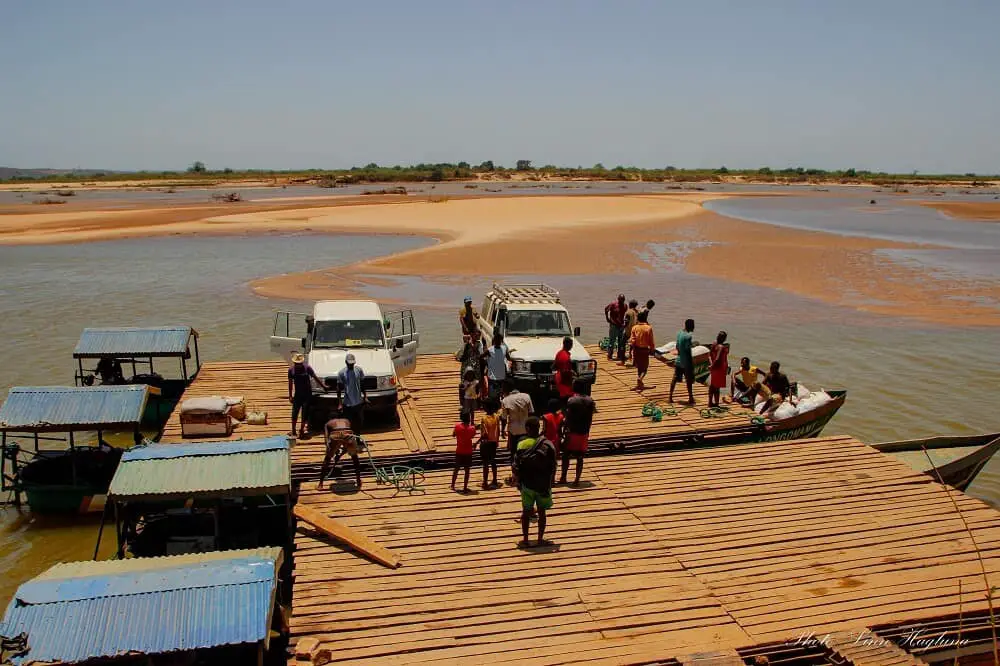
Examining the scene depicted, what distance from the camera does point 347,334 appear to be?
15258 mm

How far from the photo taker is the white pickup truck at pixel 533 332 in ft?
48.1

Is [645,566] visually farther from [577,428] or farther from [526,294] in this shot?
[526,294]

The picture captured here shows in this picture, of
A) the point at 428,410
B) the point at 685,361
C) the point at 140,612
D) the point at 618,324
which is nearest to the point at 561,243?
the point at 618,324

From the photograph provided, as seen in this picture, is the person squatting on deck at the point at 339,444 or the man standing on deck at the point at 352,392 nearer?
the person squatting on deck at the point at 339,444

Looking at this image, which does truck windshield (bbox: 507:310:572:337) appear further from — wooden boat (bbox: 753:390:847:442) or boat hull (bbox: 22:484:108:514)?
boat hull (bbox: 22:484:108:514)

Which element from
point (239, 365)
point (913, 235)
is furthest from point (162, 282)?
point (913, 235)

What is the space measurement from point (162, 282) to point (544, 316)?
1077 inches

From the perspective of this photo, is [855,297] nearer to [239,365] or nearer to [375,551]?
[239,365]

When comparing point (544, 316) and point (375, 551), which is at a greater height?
point (544, 316)

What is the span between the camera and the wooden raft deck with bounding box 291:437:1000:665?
25.4ft

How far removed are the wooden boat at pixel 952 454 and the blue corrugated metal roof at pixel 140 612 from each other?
1058 centimetres

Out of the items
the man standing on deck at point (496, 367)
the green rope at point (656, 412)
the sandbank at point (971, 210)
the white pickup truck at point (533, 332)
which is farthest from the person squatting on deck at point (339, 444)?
the sandbank at point (971, 210)

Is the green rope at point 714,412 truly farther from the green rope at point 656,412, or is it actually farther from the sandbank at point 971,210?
the sandbank at point 971,210

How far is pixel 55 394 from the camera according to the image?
13.0 meters
